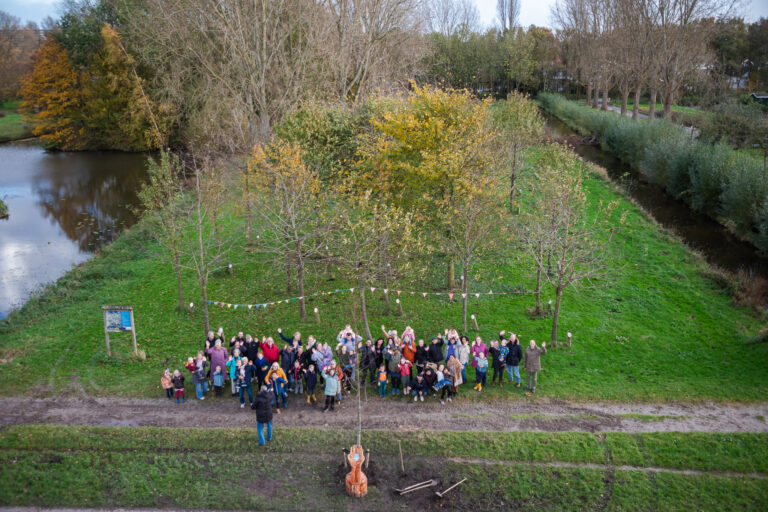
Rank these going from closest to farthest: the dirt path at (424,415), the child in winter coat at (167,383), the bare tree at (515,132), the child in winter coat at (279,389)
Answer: the dirt path at (424,415)
the child in winter coat at (279,389)
the child in winter coat at (167,383)
the bare tree at (515,132)

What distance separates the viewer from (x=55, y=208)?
41.0 meters

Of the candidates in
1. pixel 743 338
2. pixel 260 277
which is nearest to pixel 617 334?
pixel 743 338

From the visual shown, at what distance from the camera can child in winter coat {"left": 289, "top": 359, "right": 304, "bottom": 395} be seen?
15523mm

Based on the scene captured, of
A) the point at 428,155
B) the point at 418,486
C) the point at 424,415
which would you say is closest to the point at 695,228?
the point at 428,155

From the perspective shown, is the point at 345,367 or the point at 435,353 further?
the point at 435,353

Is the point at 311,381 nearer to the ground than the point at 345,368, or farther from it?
nearer to the ground

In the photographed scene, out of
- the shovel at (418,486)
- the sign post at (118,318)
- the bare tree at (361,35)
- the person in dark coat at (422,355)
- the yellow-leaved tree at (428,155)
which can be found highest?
the bare tree at (361,35)

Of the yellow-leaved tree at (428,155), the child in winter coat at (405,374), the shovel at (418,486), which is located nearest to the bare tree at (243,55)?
the yellow-leaved tree at (428,155)

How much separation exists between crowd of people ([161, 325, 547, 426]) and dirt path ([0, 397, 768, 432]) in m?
0.44

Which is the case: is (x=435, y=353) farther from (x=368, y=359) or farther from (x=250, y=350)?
(x=250, y=350)

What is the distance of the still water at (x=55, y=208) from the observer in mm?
29328

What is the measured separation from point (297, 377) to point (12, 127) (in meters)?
69.6

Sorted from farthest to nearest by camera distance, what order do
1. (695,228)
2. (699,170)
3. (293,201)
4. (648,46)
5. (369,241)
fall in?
1. (648,46)
2. (699,170)
3. (695,228)
4. (293,201)
5. (369,241)

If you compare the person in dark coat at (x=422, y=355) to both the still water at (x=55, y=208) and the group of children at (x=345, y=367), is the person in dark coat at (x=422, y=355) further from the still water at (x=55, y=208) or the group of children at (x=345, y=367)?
the still water at (x=55, y=208)
